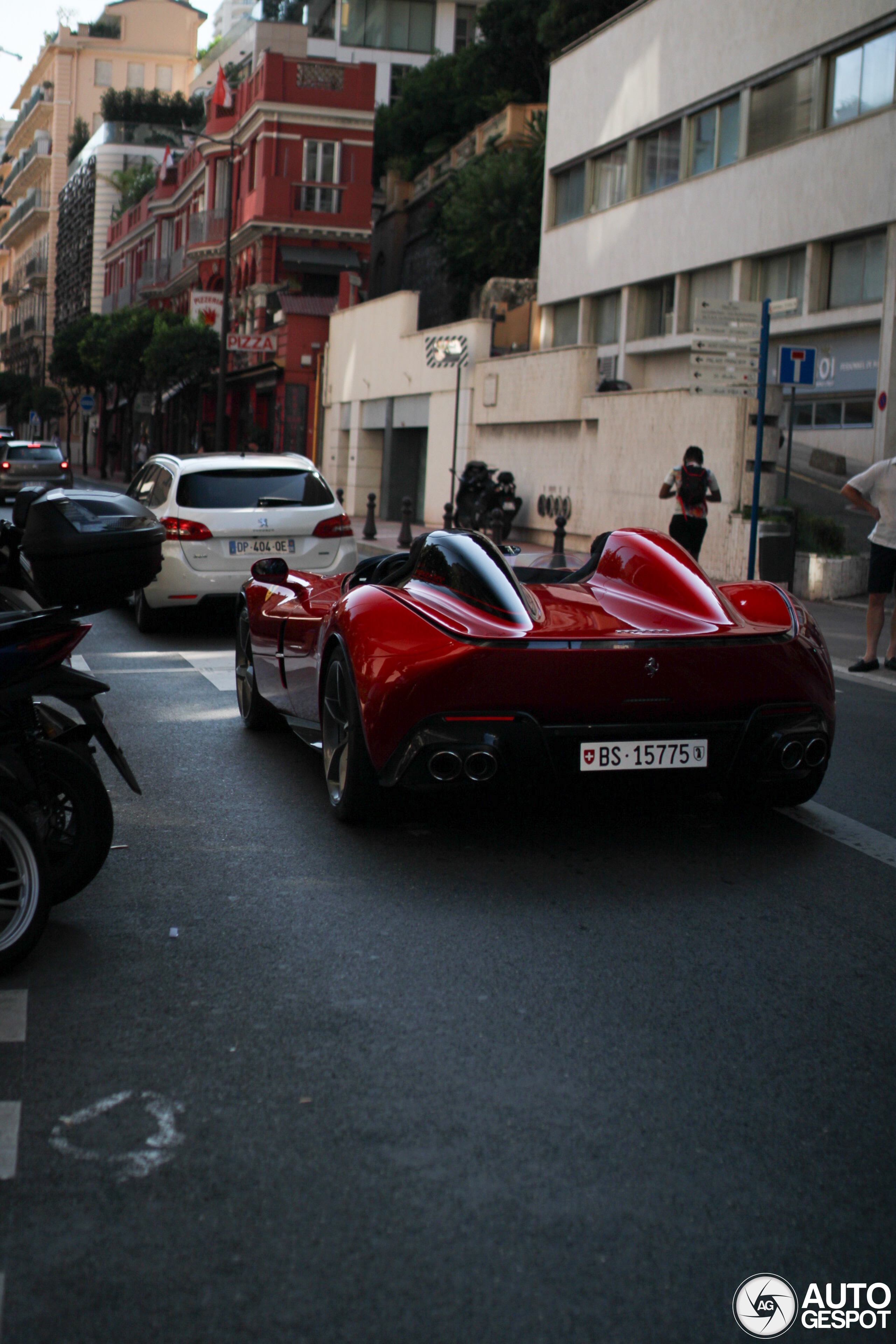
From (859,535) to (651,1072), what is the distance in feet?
62.9

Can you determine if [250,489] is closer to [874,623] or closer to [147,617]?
[147,617]

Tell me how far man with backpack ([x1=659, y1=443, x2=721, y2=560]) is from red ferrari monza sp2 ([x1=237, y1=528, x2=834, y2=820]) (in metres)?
9.93

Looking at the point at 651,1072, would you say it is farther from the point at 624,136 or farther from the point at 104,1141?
the point at 624,136

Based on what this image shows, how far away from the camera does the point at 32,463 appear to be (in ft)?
121

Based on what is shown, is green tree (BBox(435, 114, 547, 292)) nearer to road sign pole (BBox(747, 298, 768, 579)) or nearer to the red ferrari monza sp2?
road sign pole (BBox(747, 298, 768, 579))

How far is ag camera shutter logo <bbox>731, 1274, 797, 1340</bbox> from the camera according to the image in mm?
2514

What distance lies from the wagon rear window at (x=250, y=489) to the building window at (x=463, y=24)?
2884 inches

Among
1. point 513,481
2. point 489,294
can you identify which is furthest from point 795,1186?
point 489,294

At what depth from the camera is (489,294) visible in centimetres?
4194

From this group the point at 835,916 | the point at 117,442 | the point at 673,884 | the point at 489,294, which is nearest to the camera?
the point at 835,916

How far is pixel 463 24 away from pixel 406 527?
62251 millimetres

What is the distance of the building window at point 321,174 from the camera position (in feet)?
181

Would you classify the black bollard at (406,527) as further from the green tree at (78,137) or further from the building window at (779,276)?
the green tree at (78,137)

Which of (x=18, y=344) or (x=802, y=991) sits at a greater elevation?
(x=18, y=344)
